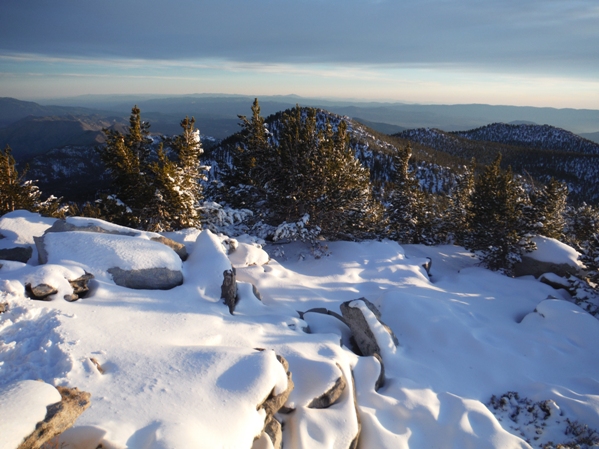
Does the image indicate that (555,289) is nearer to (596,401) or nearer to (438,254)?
(438,254)

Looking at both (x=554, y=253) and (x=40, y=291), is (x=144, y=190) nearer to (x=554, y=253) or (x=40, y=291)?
(x=40, y=291)

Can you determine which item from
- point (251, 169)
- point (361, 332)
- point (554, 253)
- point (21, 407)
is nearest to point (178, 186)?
point (251, 169)

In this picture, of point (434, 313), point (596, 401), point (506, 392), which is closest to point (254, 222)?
point (434, 313)

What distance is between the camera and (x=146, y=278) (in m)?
8.36

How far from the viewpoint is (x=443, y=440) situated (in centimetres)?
601

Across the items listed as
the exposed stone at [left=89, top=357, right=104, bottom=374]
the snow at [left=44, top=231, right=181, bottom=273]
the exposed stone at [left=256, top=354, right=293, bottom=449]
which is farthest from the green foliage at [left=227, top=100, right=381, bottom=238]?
the exposed stone at [left=89, top=357, right=104, bottom=374]

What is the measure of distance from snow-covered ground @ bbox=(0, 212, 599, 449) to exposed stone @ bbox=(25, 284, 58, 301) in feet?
0.60

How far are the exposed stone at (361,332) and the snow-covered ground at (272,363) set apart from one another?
24 centimetres

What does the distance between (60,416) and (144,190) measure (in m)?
12.9

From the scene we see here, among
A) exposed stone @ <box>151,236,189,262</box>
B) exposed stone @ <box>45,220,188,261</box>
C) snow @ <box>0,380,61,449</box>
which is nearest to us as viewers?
snow @ <box>0,380,61,449</box>

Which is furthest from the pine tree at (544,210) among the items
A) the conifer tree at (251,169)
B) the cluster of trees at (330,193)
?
the conifer tree at (251,169)

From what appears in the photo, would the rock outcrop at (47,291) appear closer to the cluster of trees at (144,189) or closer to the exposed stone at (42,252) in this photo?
the exposed stone at (42,252)

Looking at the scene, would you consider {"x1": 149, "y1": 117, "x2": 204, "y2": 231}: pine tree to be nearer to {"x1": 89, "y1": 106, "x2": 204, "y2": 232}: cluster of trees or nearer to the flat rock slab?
{"x1": 89, "y1": 106, "x2": 204, "y2": 232}: cluster of trees

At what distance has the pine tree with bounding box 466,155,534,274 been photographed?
18234mm
